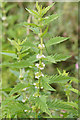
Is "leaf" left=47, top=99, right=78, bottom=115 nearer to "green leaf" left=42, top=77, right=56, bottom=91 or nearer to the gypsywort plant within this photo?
the gypsywort plant

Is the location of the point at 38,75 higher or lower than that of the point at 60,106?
higher

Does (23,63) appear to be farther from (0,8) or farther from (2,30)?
(0,8)

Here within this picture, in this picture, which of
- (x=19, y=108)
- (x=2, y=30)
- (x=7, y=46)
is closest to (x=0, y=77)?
(x=7, y=46)

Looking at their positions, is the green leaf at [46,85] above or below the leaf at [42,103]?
above

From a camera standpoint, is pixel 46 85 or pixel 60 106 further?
pixel 60 106

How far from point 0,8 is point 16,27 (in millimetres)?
291

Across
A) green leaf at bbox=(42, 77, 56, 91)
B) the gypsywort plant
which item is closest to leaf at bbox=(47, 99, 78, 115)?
the gypsywort plant

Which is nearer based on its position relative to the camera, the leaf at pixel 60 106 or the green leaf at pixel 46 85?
the green leaf at pixel 46 85

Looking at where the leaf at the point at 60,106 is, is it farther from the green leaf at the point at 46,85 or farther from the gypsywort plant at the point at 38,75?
the green leaf at the point at 46,85

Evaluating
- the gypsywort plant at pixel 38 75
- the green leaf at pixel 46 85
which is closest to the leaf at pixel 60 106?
the gypsywort plant at pixel 38 75

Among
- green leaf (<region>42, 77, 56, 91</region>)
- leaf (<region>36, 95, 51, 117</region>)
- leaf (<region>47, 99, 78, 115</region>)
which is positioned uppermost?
green leaf (<region>42, 77, 56, 91</region>)

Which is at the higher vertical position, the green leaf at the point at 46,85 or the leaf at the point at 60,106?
the green leaf at the point at 46,85

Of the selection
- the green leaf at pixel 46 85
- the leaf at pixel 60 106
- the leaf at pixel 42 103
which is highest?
the green leaf at pixel 46 85

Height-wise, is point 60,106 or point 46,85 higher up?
point 46,85
